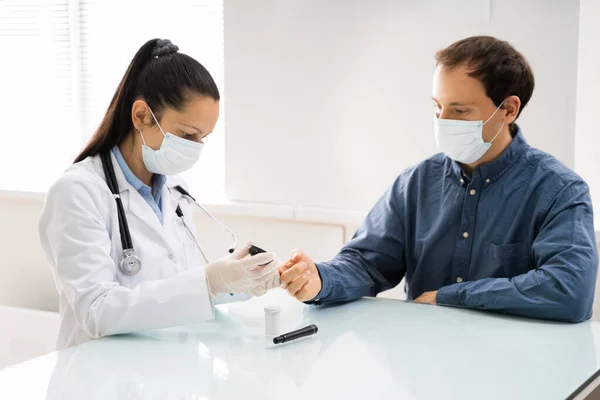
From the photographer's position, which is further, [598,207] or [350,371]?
[598,207]

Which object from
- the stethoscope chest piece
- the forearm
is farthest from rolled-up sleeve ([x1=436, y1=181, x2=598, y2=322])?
the stethoscope chest piece

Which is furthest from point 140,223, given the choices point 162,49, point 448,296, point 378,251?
point 448,296

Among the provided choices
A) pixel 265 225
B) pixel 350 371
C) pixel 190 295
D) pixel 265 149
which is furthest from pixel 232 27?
pixel 350 371

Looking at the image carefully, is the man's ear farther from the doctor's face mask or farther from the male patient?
the doctor's face mask

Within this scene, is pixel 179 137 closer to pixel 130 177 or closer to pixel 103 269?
pixel 130 177

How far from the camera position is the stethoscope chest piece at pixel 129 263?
1.83m

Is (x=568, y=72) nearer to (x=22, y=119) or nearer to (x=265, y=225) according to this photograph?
(x=265, y=225)

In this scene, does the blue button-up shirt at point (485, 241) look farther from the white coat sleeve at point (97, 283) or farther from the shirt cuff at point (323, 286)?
the white coat sleeve at point (97, 283)

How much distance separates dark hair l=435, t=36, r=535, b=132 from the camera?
1.98m

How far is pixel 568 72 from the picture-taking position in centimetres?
277

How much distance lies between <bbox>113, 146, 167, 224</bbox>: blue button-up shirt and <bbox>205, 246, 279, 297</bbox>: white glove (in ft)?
1.15

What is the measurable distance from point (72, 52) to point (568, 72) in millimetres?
2437

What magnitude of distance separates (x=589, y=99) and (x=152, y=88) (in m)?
1.55

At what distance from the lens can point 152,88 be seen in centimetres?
194
